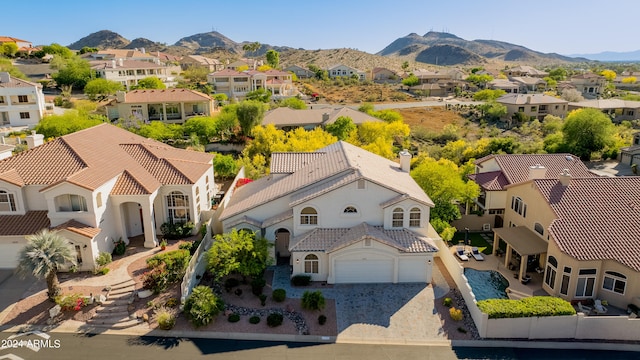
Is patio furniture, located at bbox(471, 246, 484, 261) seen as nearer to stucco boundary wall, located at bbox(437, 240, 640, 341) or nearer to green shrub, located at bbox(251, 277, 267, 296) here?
stucco boundary wall, located at bbox(437, 240, 640, 341)

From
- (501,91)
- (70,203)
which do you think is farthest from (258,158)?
(501,91)

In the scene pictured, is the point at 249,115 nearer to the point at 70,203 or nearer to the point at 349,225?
the point at 70,203

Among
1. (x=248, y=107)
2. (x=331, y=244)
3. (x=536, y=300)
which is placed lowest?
(x=536, y=300)

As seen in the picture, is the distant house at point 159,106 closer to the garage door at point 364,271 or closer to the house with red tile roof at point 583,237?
the garage door at point 364,271

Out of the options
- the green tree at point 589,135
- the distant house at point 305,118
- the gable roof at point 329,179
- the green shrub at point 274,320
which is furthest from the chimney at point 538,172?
the distant house at point 305,118

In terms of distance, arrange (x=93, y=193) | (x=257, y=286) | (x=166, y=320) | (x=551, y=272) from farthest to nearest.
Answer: (x=93, y=193), (x=551, y=272), (x=257, y=286), (x=166, y=320)

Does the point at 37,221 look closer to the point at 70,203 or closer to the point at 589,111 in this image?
the point at 70,203

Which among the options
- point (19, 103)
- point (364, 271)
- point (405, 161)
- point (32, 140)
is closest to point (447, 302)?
point (364, 271)
